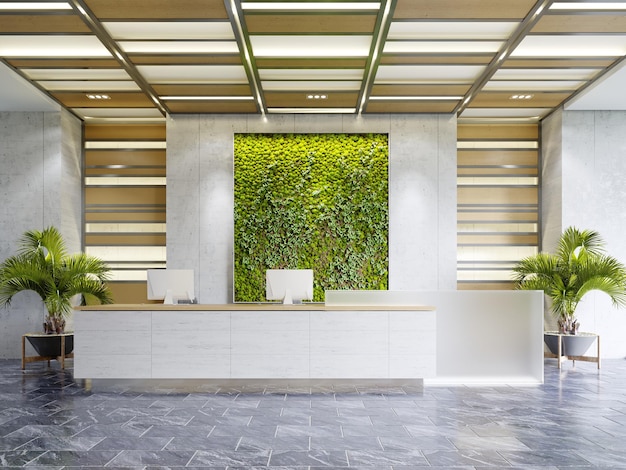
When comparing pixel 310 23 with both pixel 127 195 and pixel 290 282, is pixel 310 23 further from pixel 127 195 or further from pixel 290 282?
pixel 127 195

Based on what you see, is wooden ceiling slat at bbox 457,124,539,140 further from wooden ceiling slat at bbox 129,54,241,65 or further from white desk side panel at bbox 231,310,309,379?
white desk side panel at bbox 231,310,309,379

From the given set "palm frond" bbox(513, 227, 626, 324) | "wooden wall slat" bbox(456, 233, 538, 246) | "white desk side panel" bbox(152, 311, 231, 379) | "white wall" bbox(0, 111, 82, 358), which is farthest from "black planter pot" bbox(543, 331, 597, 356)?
"white wall" bbox(0, 111, 82, 358)

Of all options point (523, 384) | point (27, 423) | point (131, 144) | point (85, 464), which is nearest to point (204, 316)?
point (27, 423)

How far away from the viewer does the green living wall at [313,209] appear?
9.49m

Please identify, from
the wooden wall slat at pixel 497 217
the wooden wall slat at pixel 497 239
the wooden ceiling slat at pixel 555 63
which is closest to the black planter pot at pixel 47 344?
the wooden wall slat at pixel 497 239

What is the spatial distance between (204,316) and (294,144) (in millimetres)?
4173

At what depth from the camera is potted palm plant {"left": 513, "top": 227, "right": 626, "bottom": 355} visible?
8148mm

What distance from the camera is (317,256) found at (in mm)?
9523

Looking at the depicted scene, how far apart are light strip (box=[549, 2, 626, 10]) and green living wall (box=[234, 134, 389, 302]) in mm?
4180

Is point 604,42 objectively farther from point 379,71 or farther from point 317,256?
point 317,256

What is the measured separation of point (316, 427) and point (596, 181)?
22.4ft

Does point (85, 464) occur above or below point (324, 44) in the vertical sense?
below

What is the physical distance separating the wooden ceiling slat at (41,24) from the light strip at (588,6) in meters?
5.11

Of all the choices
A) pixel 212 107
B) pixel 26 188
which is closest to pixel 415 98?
pixel 212 107
